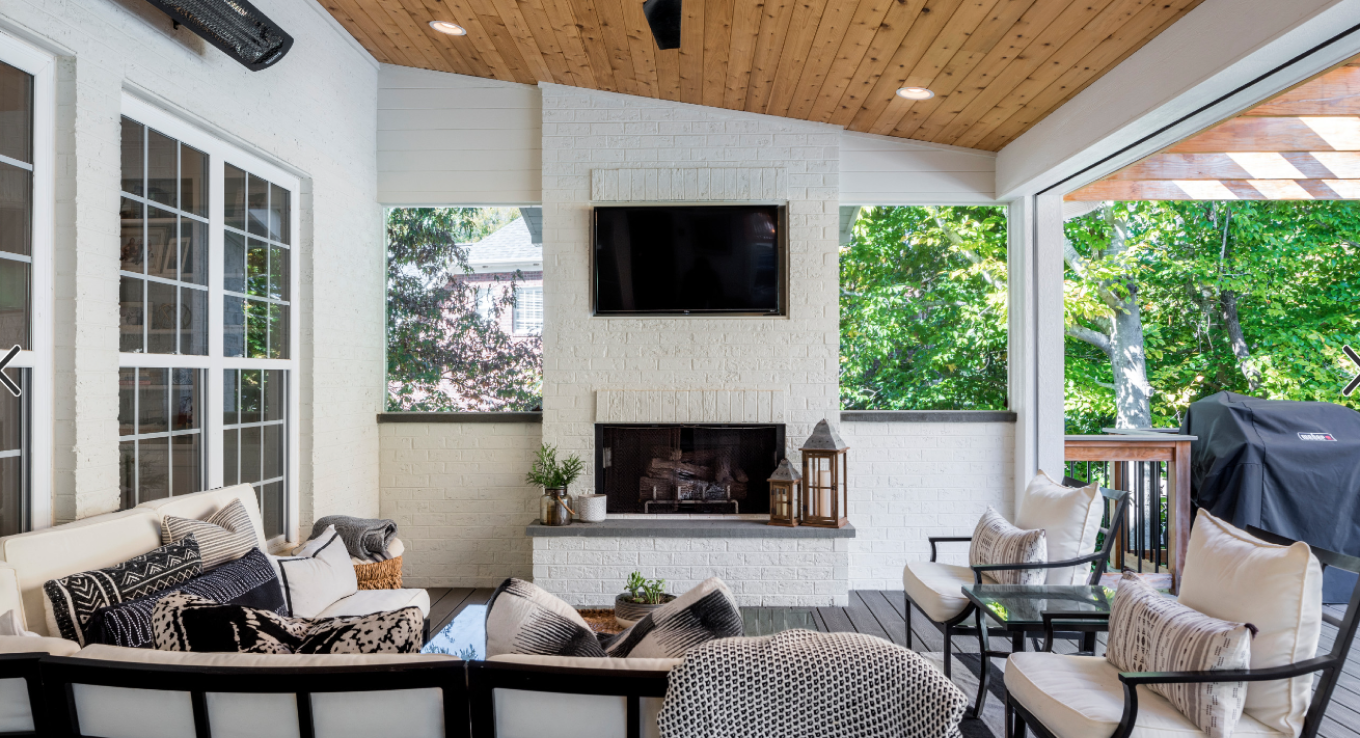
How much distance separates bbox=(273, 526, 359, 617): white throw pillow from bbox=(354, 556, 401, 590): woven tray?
485 millimetres

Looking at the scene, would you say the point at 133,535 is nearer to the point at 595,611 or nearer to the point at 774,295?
the point at 595,611

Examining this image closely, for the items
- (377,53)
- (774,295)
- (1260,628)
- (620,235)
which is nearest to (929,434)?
(774,295)

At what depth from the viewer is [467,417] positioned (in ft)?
16.9

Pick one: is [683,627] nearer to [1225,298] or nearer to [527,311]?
[527,311]

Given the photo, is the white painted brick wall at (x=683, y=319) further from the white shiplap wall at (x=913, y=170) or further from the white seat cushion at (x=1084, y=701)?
the white seat cushion at (x=1084, y=701)

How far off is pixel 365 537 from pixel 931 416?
130 inches

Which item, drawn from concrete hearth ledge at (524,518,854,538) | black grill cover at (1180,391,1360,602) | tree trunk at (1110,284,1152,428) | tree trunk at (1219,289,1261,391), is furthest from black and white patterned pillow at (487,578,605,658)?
tree trunk at (1219,289,1261,391)

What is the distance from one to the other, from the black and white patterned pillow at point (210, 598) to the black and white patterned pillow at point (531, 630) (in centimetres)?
83

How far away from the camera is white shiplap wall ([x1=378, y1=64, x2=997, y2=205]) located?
5117mm

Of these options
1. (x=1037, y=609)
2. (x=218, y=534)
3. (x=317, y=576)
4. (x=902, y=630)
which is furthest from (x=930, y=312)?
(x=218, y=534)

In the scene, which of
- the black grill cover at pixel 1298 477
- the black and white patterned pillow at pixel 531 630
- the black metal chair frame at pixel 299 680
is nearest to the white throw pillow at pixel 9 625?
the black metal chair frame at pixel 299 680

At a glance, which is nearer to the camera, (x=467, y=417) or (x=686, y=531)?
(x=686, y=531)

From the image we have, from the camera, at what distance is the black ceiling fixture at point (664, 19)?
2.87m

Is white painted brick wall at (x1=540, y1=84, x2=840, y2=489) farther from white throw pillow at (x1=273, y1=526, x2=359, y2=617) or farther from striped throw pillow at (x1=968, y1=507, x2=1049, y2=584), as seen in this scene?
white throw pillow at (x1=273, y1=526, x2=359, y2=617)
